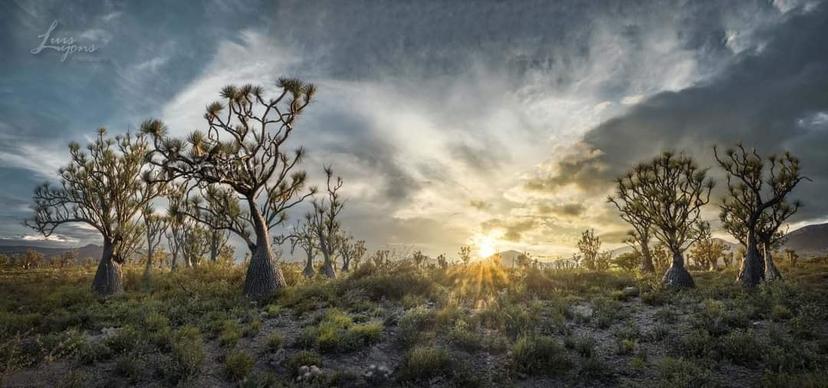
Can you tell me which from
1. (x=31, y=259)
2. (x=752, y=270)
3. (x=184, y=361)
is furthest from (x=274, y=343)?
(x=31, y=259)

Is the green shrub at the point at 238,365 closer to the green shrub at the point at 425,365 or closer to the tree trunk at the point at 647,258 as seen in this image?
the green shrub at the point at 425,365

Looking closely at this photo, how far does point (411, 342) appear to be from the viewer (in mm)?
10836

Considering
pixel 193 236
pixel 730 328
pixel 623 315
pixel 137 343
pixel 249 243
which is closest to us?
pixel 137 343

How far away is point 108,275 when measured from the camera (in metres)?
20.7

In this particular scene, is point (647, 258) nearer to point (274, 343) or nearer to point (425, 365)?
point (425, 365)

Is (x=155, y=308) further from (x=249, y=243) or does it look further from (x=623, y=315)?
(x=623, y=315)

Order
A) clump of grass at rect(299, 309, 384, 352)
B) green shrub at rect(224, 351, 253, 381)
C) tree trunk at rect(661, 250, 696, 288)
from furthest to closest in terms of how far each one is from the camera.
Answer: tree trunk at rect(661, 250, 696, 288)
clump of grass at rect(299, 309, 384, 352)
green shrub at rect(224, 351, 253, 381)

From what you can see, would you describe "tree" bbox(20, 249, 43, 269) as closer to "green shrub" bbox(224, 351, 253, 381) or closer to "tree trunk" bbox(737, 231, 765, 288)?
"green shrub" bbox(224, 351, 253, 381)

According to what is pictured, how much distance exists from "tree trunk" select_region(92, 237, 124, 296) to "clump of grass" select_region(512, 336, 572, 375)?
2133cm

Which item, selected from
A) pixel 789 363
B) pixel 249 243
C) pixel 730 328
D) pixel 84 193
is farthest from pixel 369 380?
pixel 84 193

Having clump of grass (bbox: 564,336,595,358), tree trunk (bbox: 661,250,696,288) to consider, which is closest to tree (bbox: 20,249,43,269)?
clump of grass (bbox: 564,336,595,358)

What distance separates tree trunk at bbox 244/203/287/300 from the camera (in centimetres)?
1797

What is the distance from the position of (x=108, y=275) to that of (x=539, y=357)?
22.6 m

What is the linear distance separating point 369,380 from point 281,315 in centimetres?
701
